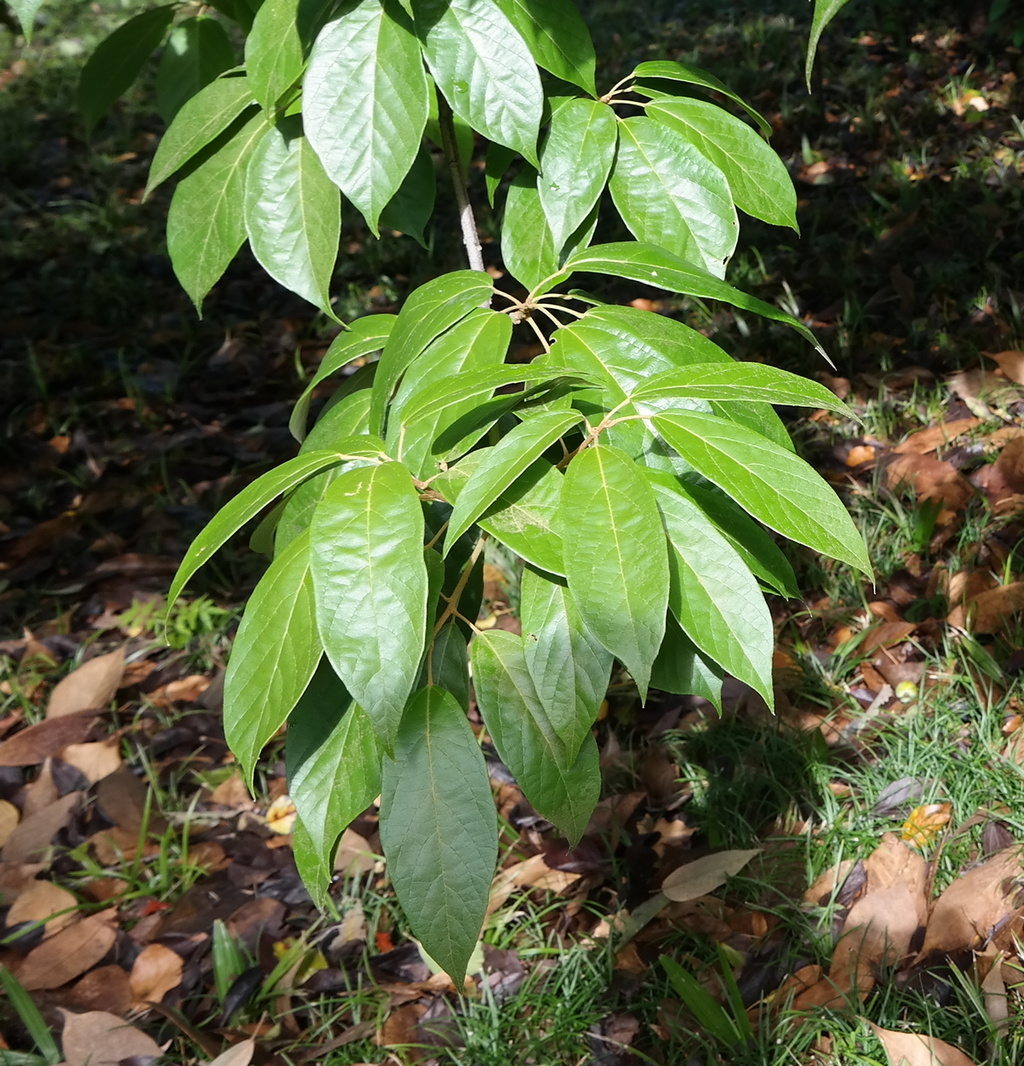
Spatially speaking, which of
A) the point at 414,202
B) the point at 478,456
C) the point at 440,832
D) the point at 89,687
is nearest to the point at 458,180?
the point at 414,202

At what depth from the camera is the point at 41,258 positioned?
4.52 metres

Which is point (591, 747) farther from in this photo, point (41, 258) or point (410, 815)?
point (41, 258)

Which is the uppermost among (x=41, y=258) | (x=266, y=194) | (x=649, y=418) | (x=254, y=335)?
(x=266, y=194)

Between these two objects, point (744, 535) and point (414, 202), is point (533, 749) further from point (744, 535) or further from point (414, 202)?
point (414, 202)

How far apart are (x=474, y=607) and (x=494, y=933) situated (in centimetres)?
101

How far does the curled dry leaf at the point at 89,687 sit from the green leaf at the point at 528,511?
189cm

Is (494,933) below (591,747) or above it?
below

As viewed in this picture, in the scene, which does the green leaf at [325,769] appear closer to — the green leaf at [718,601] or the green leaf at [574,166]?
the green leaf at [718,601]

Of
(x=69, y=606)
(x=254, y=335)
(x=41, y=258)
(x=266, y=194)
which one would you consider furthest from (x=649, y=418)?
(x=41, y=258)

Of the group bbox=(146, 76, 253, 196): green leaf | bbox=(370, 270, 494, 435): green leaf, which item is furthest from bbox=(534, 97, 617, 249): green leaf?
bbox=(146, 76, 253, 196): green leaf

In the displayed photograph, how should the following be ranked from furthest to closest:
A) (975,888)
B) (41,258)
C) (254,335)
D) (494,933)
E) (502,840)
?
(41,258) → (254,335) → (502,840) → (494,933) → (975,888)

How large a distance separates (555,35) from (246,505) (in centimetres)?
53

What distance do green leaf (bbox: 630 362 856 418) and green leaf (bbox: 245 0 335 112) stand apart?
444mm

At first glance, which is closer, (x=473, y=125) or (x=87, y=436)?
(x=473, y=125)
